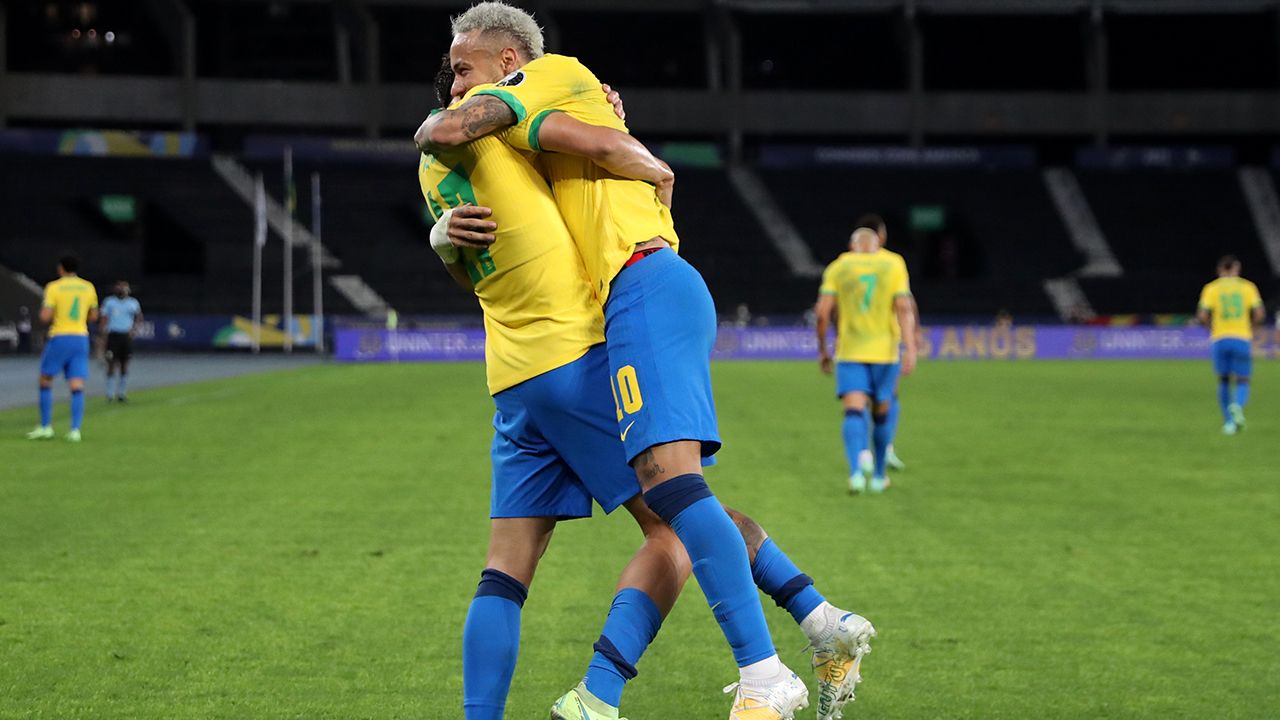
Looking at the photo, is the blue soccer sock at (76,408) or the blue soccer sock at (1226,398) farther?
the blue soccer sock at (1226,398)

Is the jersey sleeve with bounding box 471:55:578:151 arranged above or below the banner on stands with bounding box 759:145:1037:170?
below

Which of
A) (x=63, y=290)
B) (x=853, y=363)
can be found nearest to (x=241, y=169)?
(x=63, y=290)

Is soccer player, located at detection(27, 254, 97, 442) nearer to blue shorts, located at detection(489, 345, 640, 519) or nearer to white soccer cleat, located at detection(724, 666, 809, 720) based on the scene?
blue shorts, located at detection(489, 345, 640, 519)

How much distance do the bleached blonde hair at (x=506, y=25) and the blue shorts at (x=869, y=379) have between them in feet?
25.3

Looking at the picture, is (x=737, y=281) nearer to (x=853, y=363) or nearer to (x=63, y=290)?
(x=63, y=290)

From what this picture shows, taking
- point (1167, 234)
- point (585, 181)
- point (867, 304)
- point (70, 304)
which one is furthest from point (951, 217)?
point (585, 181)

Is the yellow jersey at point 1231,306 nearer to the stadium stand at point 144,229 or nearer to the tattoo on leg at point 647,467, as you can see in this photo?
the tattoo on leg at point 647,467

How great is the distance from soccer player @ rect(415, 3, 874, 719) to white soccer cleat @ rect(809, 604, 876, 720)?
321mm

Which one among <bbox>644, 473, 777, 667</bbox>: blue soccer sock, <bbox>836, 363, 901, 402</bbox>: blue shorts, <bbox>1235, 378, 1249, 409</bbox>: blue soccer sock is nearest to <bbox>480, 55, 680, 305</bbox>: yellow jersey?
<bbox>644, 473, 777, 667</bbox>: blue soccer sock

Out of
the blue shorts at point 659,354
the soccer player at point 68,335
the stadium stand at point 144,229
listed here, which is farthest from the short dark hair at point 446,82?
the stadium stand at point 144,229

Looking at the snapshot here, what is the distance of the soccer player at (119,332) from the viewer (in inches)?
905

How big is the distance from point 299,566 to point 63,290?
9.81m

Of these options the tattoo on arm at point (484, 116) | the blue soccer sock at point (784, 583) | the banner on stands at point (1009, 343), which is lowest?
the blue soccer sock at point (784, 583)

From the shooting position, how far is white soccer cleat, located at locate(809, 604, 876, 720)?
3996 millimetres
